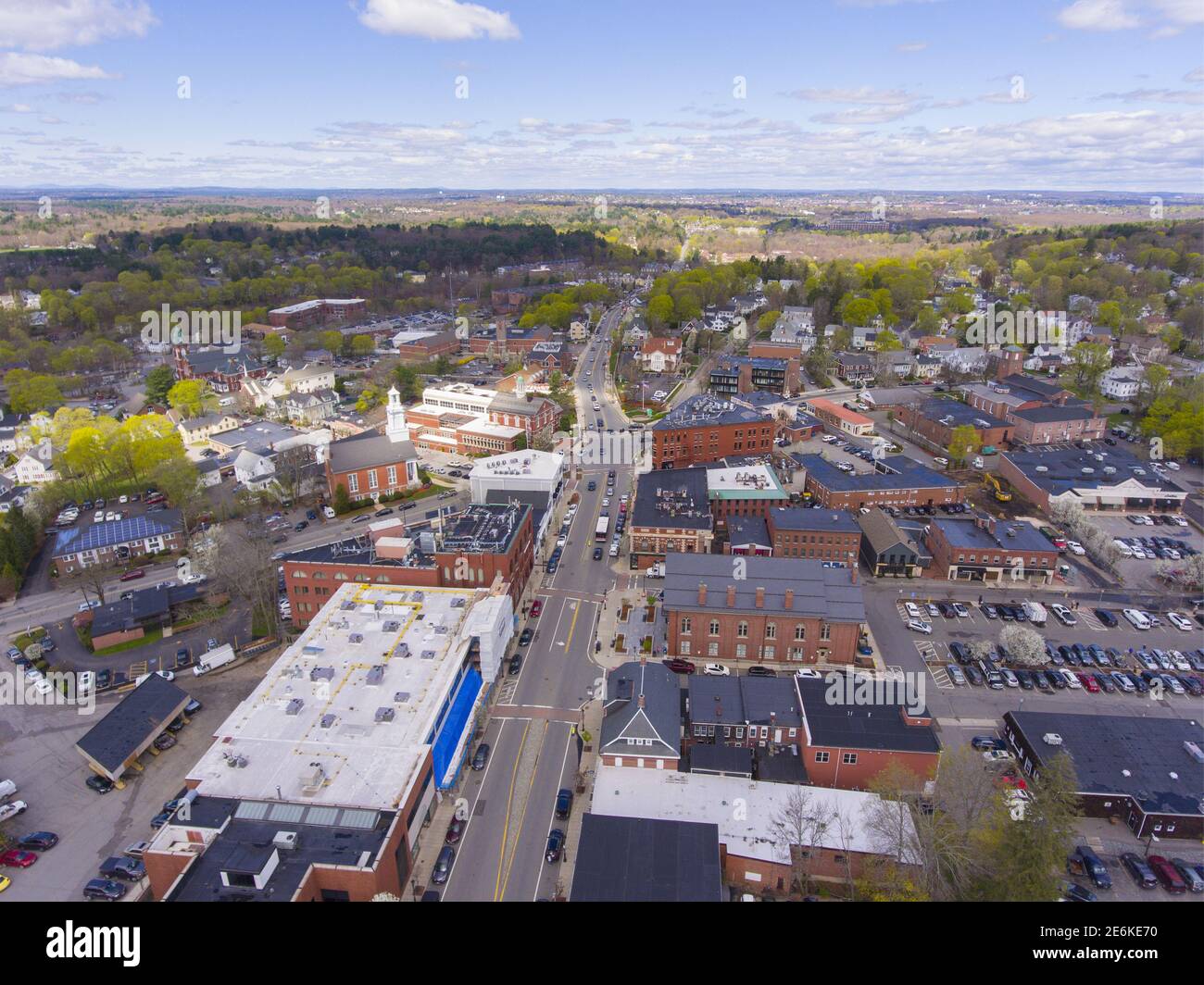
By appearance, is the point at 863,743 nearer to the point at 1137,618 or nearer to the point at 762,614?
the point at 762,614

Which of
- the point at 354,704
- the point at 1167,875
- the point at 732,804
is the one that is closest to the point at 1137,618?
the point at 1167,875

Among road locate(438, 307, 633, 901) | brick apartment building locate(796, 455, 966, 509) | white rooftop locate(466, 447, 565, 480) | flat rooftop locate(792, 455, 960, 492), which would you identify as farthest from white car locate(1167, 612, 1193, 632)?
white rooftop locate(466, 447, 565, 480)

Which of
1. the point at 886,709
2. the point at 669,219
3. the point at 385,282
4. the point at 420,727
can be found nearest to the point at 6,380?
the point at 385,282

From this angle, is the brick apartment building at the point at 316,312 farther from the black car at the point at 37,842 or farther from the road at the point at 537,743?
the black car at the point at 37,842

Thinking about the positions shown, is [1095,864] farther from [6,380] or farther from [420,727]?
[6,380]

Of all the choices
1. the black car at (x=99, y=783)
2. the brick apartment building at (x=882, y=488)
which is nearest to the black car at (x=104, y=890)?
the black car at (x=99, y=783)
